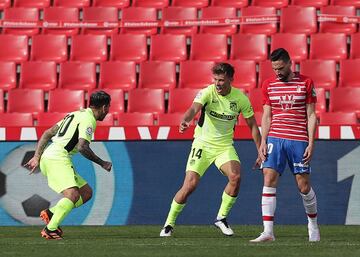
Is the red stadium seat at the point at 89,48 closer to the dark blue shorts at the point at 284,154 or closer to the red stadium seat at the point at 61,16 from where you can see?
the red stadium seat at the point at 61,16

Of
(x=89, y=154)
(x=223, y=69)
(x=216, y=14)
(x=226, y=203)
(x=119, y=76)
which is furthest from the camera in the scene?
(x=216, y=14)

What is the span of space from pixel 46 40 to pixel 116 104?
87.0 inches

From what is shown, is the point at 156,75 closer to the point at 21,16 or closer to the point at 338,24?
the point at 21,16

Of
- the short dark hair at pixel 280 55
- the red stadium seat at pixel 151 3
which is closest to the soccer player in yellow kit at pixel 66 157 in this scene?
the short dark hair at pixel 280 55

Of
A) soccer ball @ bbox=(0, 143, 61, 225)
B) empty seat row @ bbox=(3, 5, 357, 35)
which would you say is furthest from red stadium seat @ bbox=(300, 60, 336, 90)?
soccer ball @ bbox=(0, 143, 61, 225)

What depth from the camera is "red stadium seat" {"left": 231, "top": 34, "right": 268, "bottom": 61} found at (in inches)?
656

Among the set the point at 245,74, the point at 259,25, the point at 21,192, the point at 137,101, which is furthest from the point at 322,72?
the point at 21,192

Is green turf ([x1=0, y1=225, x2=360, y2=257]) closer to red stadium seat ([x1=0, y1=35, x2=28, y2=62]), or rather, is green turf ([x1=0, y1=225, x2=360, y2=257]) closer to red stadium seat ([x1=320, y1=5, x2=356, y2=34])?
red stadium seat ([x1=0, y1=35, x2=28, y2=62])

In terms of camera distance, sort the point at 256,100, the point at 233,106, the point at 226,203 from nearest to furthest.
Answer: the point at 233,106 < the point at 226,203 < the point at 256,100

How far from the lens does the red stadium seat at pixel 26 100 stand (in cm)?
1592

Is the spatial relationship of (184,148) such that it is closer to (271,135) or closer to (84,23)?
(271,135)

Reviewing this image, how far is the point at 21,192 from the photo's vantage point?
1283 cm

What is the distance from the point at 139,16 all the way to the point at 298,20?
2.76 meters

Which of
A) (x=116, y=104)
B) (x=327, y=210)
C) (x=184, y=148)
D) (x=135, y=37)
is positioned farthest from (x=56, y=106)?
(x=327, y=210)
